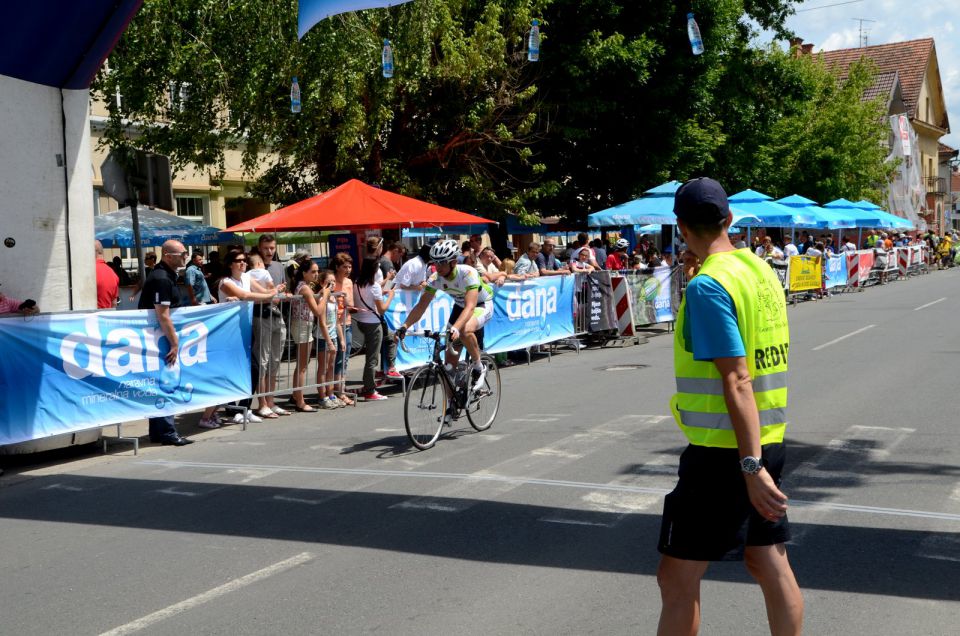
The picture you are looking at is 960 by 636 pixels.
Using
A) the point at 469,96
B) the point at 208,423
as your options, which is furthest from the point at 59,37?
the point at 469,96

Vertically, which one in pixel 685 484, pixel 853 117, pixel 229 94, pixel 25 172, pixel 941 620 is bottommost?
pixel 941 620

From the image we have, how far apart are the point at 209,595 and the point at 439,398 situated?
160 inches

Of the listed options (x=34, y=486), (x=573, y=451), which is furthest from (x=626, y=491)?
(x=34, y=486)

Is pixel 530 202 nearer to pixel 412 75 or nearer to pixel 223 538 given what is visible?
pixel 412 75

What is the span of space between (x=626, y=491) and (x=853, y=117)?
3898 cm

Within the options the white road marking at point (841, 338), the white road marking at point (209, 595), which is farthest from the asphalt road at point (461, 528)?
the white road marking at point (841, 338)

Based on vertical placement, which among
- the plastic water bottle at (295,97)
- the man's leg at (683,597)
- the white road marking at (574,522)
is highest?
the plastic water bottle at (295,97)

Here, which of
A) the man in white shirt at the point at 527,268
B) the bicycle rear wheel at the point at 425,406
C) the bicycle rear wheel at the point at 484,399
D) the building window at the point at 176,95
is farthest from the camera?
the building window at the point at 176,95

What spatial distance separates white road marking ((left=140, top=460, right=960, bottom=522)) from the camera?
6219 millimetres

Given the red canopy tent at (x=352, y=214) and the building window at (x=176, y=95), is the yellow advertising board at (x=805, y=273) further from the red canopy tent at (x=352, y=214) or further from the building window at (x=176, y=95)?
the building window at (x=176, y=95)

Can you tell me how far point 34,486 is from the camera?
26.2 feet

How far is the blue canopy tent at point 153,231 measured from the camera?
19078 millimetres

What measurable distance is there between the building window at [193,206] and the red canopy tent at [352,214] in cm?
1305

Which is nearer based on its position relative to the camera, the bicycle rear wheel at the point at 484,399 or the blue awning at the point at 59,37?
the blue awning at the point at 59,37
